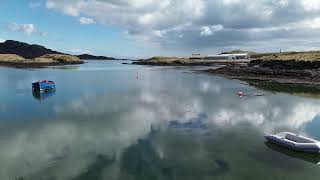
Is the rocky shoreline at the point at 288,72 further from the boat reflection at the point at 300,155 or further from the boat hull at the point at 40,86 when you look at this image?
the boat reflection at the point at 300,155

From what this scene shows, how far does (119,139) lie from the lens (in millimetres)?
24625

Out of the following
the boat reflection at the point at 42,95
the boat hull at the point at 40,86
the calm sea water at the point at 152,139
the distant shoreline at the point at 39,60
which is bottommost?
the calm sea water at the point at 152,139

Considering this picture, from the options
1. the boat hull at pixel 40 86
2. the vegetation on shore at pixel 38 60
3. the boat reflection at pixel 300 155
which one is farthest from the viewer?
the vegetation on shore at pixel 38 60

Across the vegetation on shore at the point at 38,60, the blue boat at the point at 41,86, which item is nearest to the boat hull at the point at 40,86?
the blue boat at the point at 41,86

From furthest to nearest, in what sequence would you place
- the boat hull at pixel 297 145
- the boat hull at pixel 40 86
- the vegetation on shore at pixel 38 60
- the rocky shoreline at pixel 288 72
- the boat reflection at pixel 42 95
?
the vegetation on shore at pixel 38 60 < the rocky shoreline at pixel 288 72 < the boat hull at pixel 40 86 < the boat reflection at pixel 42 95 < the boat hull at pixel 297 145

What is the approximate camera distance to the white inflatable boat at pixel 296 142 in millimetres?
21906

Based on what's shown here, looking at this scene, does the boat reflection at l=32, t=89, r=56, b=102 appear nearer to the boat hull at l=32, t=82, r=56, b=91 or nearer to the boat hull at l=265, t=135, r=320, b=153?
the boat hull at l=32, t=82, r=56, b=91

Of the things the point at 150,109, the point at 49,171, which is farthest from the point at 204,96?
the point at 49,171

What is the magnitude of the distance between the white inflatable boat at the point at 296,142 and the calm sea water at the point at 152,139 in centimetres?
44

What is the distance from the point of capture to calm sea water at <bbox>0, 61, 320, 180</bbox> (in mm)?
18672

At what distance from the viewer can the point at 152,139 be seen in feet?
81.3

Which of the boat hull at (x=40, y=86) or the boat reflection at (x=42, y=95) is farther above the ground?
the boat hull at (x=40, y=86)

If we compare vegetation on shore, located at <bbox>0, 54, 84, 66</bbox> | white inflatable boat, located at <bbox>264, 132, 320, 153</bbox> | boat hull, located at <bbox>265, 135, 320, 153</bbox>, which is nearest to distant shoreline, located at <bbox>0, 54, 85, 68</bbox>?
vegetation on shore, located at <bbox>0, 54, 84, 66</bbox>

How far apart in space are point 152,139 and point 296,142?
31.2 ft
